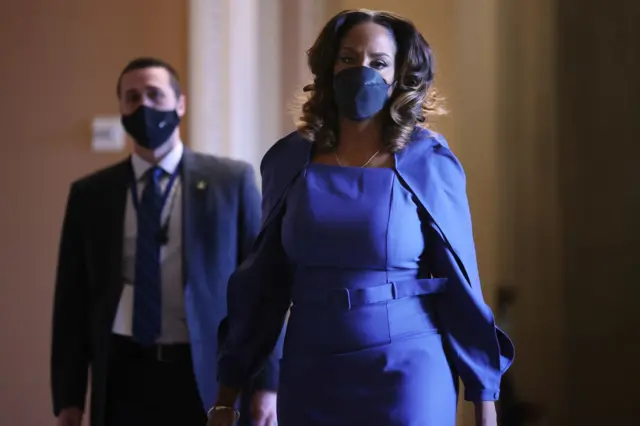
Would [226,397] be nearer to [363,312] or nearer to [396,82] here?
[363,312]

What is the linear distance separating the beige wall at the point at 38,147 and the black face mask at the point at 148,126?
0.68 metres

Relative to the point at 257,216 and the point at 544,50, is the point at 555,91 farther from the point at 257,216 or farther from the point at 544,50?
the point at 257,216

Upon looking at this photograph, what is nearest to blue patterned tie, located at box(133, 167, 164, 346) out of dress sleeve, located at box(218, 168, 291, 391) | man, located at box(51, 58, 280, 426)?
man, located at box(51, 58, 280, 426)

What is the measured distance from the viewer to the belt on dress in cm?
107

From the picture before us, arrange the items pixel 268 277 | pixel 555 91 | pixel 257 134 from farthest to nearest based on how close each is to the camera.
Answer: pixel 257 134
pixel 555 91
pixel 268 277

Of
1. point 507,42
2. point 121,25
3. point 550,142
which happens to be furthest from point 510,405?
point 121,25

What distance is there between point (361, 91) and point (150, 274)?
630mm

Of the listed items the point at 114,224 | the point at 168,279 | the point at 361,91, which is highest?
the point at 361,91

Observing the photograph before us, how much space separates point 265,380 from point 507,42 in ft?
3.42

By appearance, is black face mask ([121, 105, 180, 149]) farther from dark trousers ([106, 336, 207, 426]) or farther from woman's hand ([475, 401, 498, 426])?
woman's hand ([475, 401, 498, 426])

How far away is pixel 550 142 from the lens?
1.74m

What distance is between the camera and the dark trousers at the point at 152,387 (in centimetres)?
147

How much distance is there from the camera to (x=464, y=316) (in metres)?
1.10

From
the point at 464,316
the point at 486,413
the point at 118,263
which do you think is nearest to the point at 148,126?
the point at 118,263
